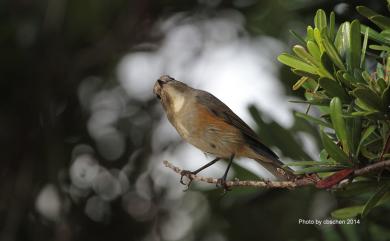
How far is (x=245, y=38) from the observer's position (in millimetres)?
5613

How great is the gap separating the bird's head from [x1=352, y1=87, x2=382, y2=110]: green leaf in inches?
77.9

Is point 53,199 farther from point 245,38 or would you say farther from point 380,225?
point 380,225

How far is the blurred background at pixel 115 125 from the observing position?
466cm

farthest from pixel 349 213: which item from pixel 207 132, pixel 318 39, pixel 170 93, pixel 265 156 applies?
pixel 170 93

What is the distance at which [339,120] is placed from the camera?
7.38 feet

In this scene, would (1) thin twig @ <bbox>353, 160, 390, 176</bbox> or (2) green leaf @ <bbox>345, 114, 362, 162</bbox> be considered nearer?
(1) thin twig @ <bbox>353, 160, 390, 176</bbox>

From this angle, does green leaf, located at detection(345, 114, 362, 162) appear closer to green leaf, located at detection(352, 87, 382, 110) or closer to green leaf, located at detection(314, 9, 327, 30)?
green leaf, located at detection(352, 87, 382, 110)

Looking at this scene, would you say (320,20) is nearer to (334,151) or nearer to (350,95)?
(350,95)

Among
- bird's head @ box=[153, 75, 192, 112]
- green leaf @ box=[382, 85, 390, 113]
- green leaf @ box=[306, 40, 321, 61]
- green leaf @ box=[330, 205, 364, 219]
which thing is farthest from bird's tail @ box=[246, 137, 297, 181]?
green leaf @ box=[382, 85, 390, 113]

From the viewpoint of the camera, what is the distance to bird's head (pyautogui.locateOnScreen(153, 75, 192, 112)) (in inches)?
160

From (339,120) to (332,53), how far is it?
246 millimetres

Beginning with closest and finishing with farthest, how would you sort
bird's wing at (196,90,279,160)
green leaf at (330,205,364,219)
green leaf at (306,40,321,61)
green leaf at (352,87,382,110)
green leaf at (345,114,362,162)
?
green leaf at (352,87,382,110) → green leaf at (345,114,362,162) → green leaf at (306,40,321,61) → green leaf at (330,205,364,219) → bird's wing at (196,90,279,160)

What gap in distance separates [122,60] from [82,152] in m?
0.86

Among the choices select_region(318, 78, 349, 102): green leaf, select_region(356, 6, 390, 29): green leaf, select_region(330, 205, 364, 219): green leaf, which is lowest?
select_region(330, 205, 364, 219): green leaf
